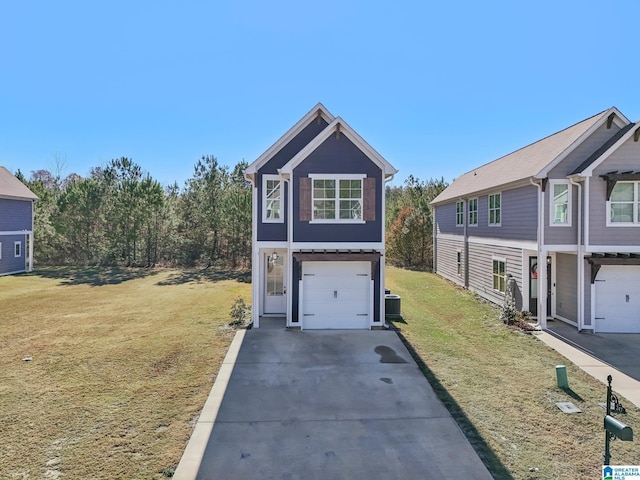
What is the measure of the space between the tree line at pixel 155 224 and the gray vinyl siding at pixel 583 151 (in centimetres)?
1710

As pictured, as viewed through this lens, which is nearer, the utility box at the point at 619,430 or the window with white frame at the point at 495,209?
the utility box at the point at 619,430

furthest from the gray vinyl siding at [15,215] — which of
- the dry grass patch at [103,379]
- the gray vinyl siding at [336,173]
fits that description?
the gray vinyl siding at [336,173]

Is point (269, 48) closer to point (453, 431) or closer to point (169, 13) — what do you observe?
point (169, 13)

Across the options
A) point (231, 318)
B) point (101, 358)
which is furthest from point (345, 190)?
point (101, 358)

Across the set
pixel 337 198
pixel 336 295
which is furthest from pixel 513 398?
pixel 337 198

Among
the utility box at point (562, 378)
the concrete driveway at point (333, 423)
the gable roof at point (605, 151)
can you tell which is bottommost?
the concrete driveway at point (333, 423)

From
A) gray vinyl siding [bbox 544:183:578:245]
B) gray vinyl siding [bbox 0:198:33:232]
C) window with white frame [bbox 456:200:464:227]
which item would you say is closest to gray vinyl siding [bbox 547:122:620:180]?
gray vinyl siding [bbox 544:183:578:245]

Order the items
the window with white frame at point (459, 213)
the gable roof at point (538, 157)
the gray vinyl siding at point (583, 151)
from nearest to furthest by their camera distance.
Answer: the gable roof at point (538, 157), the gray vinyl siding at point (583, 151), the window with white frame at point (459, 213)

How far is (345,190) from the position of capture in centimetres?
1209

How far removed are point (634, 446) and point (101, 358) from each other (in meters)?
11.8

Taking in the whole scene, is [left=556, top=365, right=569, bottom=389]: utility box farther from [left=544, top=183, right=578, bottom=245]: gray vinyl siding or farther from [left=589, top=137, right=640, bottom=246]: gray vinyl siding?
[left=589, top=137, right=640, bottom=246]: gray vinyl siding

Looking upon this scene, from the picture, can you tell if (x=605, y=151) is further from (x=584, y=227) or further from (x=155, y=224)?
(x=155, y=224)

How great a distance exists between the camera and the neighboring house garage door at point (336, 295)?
489 inches

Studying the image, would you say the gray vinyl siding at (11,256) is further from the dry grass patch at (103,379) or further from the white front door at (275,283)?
the white front door at (275,283)
